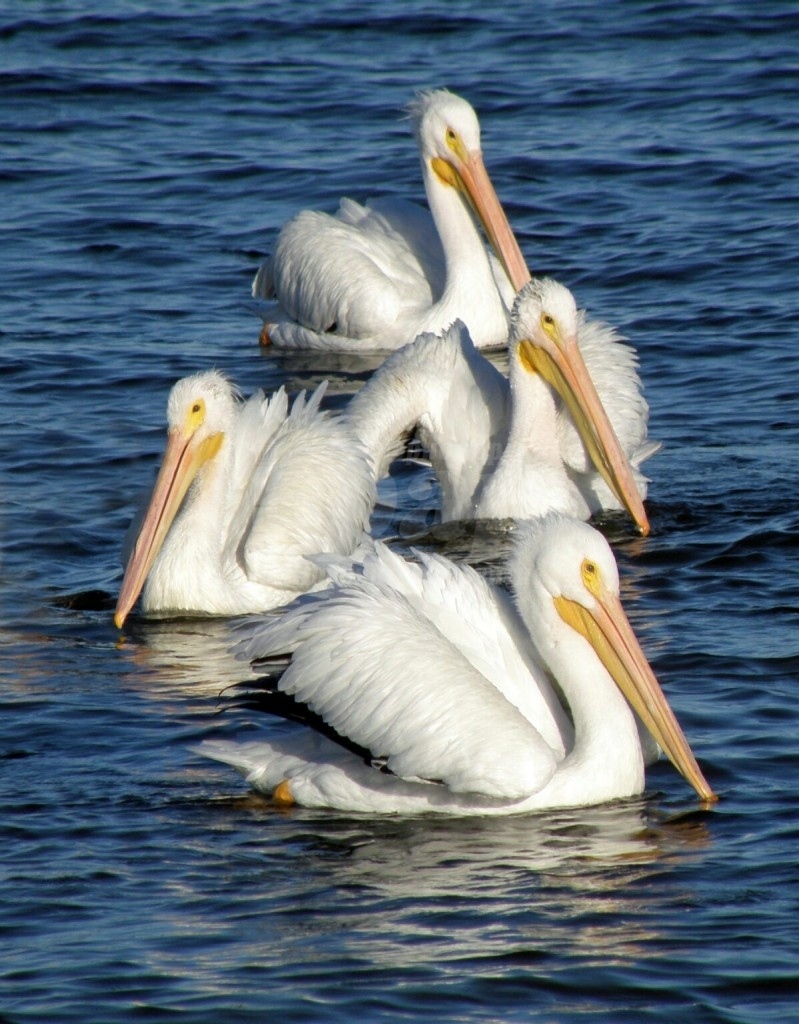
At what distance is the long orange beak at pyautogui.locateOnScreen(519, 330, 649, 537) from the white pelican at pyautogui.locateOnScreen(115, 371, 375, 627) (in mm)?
916

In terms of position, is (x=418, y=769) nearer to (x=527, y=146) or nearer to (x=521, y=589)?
(x=521, y=589)

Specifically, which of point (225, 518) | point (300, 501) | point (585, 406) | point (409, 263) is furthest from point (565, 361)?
point (409, 263)

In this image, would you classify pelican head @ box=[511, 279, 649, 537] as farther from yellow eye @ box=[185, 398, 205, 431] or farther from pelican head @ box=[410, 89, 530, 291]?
pelican head @ box=[410, 89, 530, 291]

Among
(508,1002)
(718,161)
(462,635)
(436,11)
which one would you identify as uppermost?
(436,11)

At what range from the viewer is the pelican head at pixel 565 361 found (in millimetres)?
7363

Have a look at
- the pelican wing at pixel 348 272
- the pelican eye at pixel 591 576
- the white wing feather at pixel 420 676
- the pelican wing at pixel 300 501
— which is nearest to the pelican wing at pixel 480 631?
the white wing feather at pixel 420 676

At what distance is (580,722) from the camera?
5117mm

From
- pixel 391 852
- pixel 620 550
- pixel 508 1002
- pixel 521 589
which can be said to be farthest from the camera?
pixel 620 550

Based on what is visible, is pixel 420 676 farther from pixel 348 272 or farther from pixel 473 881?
pixel 348 272

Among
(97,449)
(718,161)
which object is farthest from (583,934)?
(718,161)

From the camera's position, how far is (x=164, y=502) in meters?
6.82

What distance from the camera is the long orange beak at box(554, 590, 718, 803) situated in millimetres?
5133

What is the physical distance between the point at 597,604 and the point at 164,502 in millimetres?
2117

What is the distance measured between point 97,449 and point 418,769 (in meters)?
3.95
